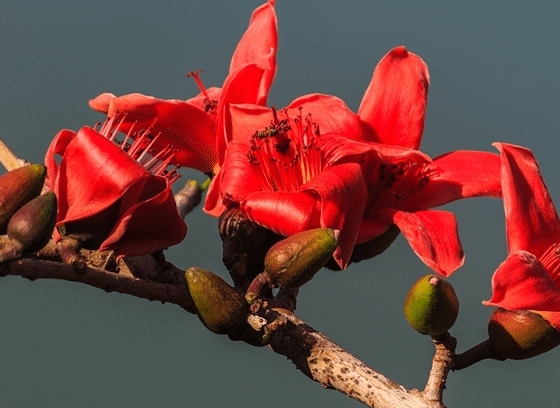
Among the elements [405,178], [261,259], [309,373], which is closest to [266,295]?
[261,259]

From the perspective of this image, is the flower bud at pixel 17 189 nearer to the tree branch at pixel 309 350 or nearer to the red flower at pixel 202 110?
the tree branch at pixel 309 350

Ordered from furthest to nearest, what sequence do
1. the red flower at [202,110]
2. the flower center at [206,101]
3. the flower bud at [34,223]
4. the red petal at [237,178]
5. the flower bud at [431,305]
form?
the flower center at [206,101] → the red flower at [202,110] → the red petal at [237,178] → the flower bud at [431,305] → the flower bud at [34,223]

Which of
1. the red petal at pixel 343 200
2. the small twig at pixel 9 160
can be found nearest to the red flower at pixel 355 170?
the red petal at pixel 343 200

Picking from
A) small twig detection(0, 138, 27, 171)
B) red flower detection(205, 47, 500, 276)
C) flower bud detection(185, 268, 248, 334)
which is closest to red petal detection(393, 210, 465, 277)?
red flower detection(205, 47, 500, 276)

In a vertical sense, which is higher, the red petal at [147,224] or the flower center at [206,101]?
the flower center at [206,101]

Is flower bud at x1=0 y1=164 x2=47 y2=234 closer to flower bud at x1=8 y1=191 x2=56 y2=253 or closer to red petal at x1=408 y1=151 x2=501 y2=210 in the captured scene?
flower bud at x1=8 y1=191 x2=56 y2=253

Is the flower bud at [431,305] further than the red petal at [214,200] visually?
No

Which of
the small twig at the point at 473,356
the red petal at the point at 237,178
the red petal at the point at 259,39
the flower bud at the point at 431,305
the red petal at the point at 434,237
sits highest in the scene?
the red petal at the point at 259,39

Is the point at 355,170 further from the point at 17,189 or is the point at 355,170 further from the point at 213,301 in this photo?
the point at 17,189
